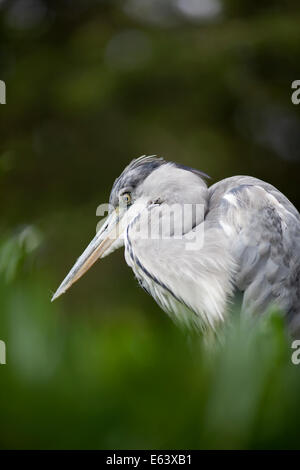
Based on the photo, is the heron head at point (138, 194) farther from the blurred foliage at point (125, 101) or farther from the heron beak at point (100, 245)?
the blurred foliage at point (125, 101)

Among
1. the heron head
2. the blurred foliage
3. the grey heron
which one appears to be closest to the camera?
the grey heron

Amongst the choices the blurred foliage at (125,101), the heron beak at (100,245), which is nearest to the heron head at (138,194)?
the heron beak at (100,245)

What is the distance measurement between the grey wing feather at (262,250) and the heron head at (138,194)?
10cm

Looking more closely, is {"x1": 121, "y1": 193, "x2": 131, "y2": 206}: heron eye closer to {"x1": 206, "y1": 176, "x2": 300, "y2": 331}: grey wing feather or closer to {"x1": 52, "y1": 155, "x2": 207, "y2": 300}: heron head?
{"x1": 52, "y1": 155, "x2": 207, "y2": 300}: heron head

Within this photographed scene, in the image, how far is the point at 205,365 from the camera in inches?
14.0

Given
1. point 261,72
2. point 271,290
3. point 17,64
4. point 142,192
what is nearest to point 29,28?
point 17,64

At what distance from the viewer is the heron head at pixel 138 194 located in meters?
1.40

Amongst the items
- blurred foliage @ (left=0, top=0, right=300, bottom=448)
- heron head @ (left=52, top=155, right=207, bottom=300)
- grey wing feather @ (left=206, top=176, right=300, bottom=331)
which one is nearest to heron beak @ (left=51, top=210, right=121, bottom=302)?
heron head @ (left=52, top=155, right=207, bottom=300)

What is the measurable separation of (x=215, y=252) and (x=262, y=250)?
0.10 metres

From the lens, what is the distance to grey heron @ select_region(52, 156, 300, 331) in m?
1.30

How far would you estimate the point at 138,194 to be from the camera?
1.46 meters

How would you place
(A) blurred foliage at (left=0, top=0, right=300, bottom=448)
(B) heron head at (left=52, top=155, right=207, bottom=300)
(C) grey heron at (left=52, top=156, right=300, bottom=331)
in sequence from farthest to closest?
(A) blurred foliage at (left=0, top=0, right=300, bottom=448) → (B) heron head at (left=52, top=155, right=207, bottom=300) → (C) grey heron at (left=52, top=156, right=300, bottom=331)
